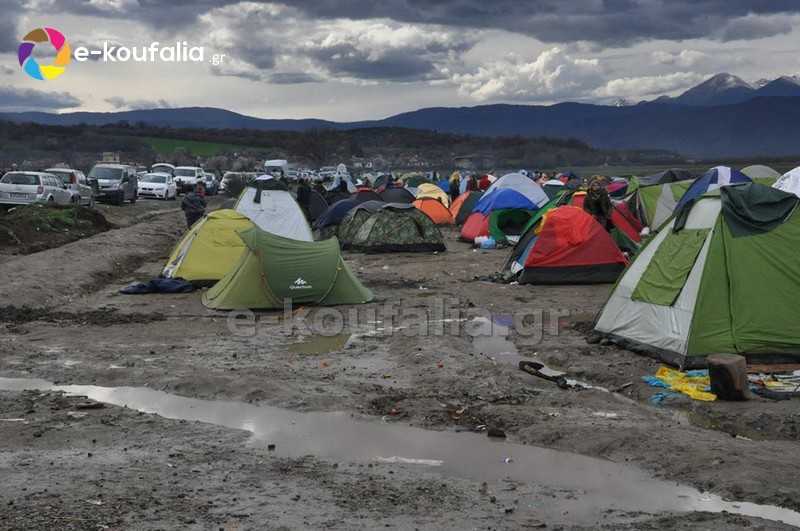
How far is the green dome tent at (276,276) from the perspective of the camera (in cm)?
1406

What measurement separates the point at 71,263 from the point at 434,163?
390ft

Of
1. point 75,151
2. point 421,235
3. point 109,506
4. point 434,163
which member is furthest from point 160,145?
point 109,506

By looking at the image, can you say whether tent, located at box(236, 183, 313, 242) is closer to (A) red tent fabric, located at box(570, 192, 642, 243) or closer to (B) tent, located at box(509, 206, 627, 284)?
(B) tent, located at box(509, 206, 627, 284)

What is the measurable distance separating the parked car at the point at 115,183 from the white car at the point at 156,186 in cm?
328

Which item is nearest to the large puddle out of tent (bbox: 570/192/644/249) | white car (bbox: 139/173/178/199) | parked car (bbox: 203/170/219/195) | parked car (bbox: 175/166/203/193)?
tent (bbox: 570/192/644/249)

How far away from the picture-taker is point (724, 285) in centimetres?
1032

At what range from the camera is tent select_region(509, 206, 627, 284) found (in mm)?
16719

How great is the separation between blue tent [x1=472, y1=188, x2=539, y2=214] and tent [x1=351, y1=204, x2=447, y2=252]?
3398mm

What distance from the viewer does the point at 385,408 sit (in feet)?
28.7

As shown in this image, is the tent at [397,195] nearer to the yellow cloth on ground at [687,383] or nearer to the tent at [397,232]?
the tent at [397,232]

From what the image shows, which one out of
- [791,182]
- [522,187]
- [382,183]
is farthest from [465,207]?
[382,183]

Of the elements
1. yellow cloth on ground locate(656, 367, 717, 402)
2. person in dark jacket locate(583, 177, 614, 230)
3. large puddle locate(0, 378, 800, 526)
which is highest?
person in dark jacket locate(583, 177, 614, 230)

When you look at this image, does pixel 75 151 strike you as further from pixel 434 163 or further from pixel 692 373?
pixel 692 373

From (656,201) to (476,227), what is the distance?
532 centimetres
